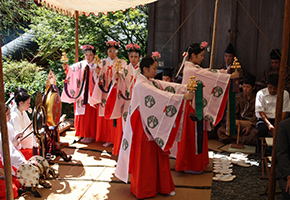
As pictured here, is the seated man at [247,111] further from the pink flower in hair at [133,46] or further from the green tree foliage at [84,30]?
the green tree foliage at [84,30]

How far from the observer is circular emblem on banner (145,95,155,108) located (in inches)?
158

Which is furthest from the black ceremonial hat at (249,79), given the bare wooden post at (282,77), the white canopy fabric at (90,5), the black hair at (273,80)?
the bare wooden post at (282,77)

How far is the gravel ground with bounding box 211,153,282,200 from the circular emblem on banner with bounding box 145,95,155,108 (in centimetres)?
148

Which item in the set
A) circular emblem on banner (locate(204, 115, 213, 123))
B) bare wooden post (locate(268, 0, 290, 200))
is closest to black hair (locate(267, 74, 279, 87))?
circular emblem on banner (locate(204, 115, 213, 123))

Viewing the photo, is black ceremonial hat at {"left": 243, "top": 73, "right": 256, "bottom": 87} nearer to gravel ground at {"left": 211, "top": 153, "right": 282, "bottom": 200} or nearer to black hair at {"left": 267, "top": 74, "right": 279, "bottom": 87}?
black hair at {"left": 267, "top": 74, "right": 279, "bottom": 87}

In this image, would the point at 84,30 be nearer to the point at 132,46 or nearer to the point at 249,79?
the point at 132,46

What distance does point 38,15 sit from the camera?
35.7ft

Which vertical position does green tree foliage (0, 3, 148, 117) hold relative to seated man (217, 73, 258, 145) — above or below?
above

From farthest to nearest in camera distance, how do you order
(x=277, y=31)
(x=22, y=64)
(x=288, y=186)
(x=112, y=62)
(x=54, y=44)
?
(x=54, y=44) → (x=22, y=64) → (x=277, y=31) → (x=112, y=62) → (x=288, y=186)

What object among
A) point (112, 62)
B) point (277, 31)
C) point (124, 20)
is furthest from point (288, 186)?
point (124, 20)

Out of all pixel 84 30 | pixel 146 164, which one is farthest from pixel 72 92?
pixel 84 30

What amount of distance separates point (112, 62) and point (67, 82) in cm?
101

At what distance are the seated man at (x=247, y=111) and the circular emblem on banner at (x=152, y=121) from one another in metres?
3.00

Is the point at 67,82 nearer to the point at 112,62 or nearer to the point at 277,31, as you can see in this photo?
the point at 112,62
